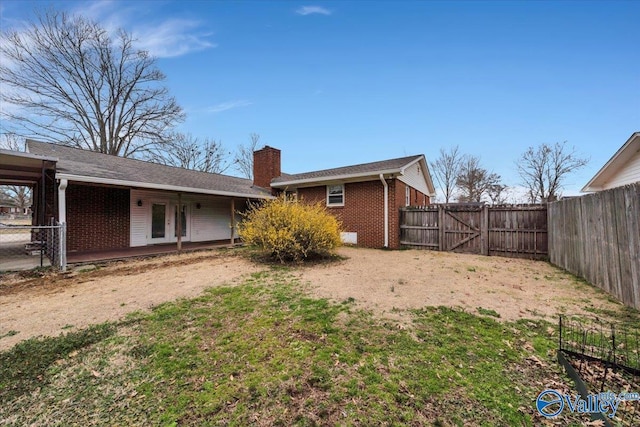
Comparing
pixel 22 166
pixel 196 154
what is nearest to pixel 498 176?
pixel 196 154

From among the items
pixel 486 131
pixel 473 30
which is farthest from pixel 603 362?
pixel 486 131

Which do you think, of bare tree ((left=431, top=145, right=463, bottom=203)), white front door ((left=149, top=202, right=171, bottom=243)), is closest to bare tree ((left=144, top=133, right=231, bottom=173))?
white front door ((left=149, top=202, right=171, bottom=243))

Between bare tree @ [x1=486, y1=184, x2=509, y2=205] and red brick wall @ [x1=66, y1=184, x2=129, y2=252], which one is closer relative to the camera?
red brick wall @ [x1=66, y1=184, x2=129, y2=252]

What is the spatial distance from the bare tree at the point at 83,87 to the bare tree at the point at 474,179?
96.8 ft

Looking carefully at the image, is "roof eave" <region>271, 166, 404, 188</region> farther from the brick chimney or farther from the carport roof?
the carport roof

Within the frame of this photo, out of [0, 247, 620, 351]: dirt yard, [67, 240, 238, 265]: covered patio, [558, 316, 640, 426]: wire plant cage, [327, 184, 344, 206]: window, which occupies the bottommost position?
[558, 316, 640, 426]: wire plant cage

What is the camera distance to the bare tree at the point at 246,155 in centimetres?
3002

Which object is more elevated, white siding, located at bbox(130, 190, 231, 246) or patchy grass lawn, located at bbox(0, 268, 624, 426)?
white siding, located at bbox(130, 190, 231, 246)

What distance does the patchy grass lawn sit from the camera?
6.50ft

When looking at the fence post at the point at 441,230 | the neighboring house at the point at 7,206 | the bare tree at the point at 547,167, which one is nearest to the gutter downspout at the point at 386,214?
the fence post at the point at 441,230

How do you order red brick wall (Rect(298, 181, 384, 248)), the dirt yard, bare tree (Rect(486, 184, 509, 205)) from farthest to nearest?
bare tree (Rect(486, 184, 509, 205)) → red brick wall (Rect(298, 181, 384, 248)) → the dirt yard

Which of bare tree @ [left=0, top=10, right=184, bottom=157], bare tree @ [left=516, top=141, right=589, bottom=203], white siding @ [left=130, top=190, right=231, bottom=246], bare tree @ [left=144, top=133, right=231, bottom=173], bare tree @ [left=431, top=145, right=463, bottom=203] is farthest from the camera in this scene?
bare tree @ [left=431, top=145, right=463, bottom=203]

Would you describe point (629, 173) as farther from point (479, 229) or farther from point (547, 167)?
point (547, 167)

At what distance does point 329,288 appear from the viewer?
16.8ft
